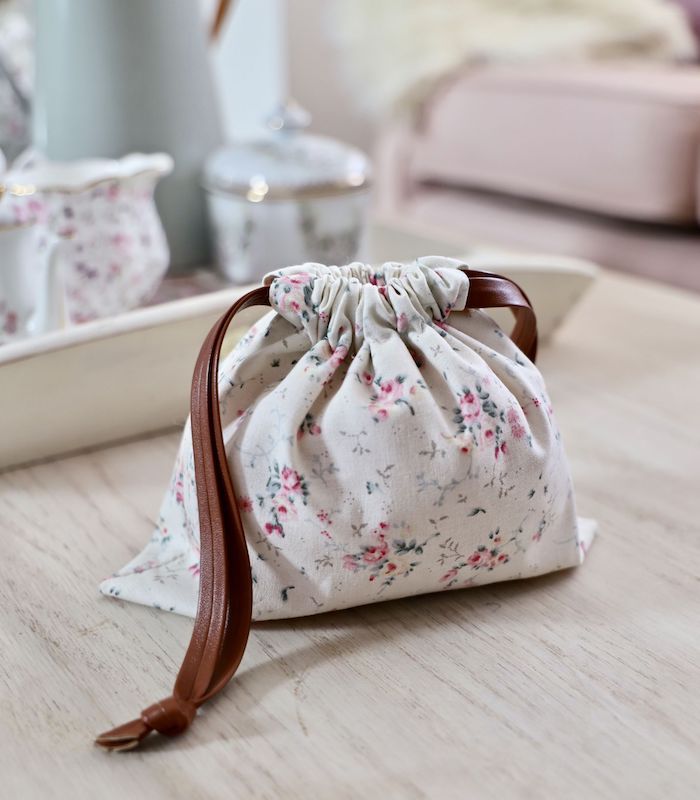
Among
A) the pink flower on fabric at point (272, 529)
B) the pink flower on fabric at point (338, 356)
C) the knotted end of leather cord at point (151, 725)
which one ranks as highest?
the pink flower on fabric at point (338, 356)

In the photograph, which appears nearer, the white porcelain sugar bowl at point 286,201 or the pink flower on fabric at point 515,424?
the pink flower on fabric at point 515,424

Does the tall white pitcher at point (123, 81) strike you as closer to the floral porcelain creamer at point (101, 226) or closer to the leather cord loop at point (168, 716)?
the floral porcelain creamer at point (101, 226)

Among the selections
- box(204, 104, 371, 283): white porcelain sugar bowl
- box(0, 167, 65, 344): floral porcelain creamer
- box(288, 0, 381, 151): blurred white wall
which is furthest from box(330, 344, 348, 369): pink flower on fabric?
box(288, 0, 381, 151): blurred white wall

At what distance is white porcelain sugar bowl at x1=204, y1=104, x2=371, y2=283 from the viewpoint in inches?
36.8

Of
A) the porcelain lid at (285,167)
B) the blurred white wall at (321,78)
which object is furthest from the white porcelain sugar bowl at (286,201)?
the blurred white wall at (321,78)

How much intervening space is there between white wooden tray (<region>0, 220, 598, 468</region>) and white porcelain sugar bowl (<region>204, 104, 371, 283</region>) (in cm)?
18

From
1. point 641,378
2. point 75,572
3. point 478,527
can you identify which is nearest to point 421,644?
point 478,527

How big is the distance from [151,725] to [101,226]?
1.61ft

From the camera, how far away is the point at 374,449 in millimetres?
508

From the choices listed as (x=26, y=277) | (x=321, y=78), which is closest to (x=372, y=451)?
(x=26, y=277)

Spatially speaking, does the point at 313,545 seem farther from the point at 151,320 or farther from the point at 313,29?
the point at 313,29

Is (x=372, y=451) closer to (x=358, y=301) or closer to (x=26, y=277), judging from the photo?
(x=358, y=301)

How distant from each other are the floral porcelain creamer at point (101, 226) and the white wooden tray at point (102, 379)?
12 cm

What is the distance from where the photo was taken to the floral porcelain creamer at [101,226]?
2.71 feet
